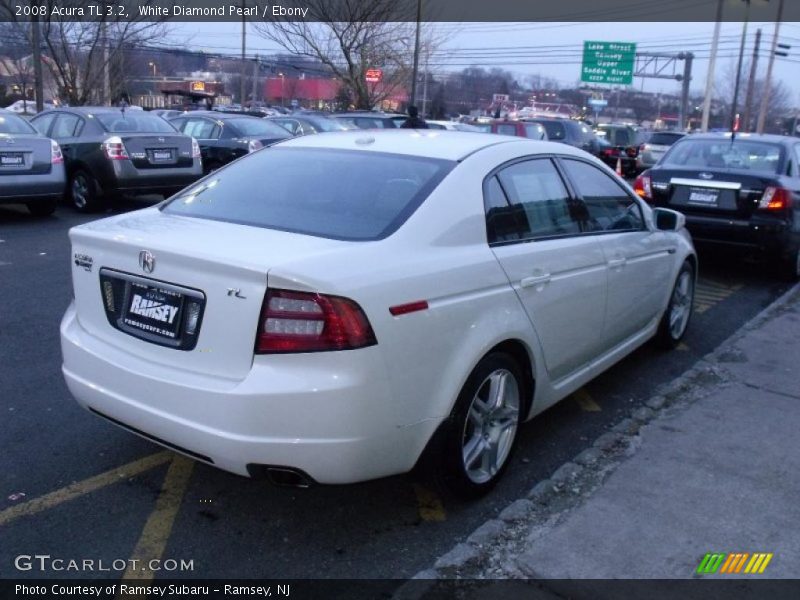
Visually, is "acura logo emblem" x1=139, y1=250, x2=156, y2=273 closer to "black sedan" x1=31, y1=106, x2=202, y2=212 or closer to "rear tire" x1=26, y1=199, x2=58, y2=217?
"black sedan" x1=31, y1=106, x2=202, y2=212

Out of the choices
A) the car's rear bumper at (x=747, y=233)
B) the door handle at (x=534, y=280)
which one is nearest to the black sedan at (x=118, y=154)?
the car's rear bumper at (x=747, y=233)

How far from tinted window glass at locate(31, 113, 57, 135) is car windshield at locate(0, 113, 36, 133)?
72.4 inches

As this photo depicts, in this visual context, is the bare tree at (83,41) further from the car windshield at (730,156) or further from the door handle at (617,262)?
the door handle at (617,262)

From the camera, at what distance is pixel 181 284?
3.04 meters

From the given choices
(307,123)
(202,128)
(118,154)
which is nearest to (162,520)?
(118,154)

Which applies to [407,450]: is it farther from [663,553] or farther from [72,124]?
[72,124]

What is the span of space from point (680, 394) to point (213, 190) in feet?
10.2

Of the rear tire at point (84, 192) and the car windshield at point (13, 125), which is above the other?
the car windshield at point (13, 125)

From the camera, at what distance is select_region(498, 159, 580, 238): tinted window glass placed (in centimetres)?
392

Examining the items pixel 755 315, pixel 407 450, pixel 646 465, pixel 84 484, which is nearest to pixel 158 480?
pixel 84 484

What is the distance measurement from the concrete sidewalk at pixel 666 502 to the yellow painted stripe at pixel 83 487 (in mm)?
1583

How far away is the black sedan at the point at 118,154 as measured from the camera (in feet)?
37.3

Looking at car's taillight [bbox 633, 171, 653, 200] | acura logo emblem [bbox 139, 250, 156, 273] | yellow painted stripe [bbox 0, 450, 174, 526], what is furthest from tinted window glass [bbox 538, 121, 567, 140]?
acura logo emblem [bbox 139, 250, 156, 273]

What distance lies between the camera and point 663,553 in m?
3.15
